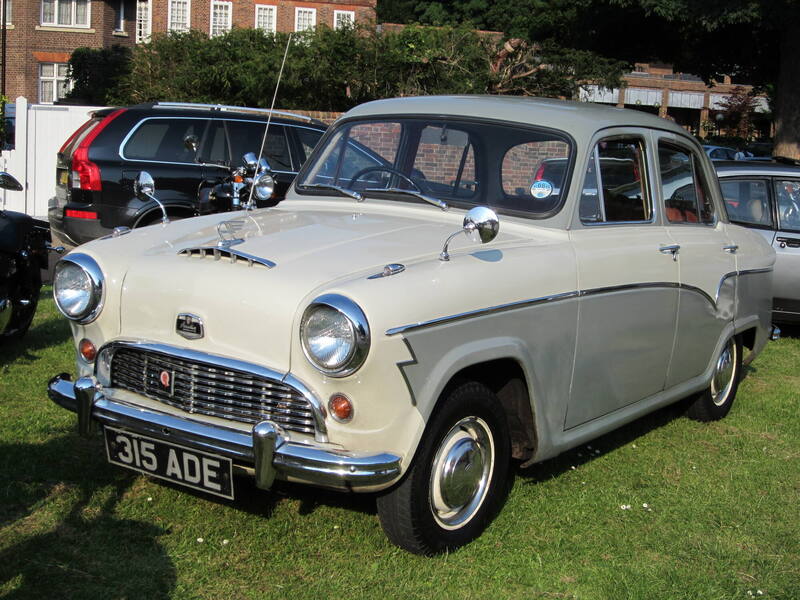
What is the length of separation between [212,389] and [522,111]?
7.20 feet

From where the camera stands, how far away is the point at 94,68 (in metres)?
35.5

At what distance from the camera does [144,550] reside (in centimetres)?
373

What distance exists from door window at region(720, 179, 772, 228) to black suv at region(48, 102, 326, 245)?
4.31 metres

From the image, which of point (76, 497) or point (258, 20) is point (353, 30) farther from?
point (76, 497)

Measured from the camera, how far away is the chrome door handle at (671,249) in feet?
15.9

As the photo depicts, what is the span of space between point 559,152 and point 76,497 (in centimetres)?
274

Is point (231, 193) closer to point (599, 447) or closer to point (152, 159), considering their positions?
point (152, 159)

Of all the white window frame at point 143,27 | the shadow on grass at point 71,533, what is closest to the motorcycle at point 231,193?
the shadow on grass at point 71,533

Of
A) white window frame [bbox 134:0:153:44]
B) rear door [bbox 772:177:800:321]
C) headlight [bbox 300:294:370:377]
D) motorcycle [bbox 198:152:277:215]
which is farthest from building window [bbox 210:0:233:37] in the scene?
headlight [bbox 300:294:370:377]

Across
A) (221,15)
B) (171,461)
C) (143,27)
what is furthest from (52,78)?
(171,461)

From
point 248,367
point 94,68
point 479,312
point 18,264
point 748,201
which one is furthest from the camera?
point 94,68

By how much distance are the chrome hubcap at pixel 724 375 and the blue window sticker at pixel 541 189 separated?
206cm

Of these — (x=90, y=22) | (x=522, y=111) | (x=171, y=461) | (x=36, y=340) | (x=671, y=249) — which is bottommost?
(x=36, y=340)

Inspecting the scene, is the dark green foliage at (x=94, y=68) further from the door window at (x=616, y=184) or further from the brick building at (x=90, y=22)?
the door window at (x=616, y=184)
